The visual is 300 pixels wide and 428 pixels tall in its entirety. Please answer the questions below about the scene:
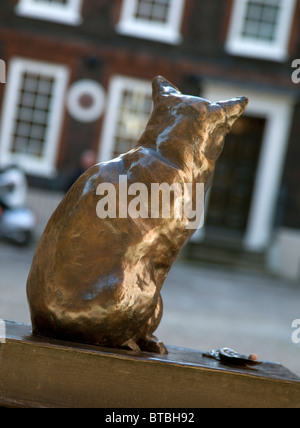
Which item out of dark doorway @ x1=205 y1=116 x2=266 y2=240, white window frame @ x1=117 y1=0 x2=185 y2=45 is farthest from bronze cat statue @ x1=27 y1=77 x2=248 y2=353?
white window frame @ x1=117 y1=0 x2=185 y2=45

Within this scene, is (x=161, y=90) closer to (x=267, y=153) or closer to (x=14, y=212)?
(x=14, y=212)

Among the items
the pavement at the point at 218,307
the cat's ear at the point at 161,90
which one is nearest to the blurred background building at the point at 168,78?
the pavement at the point at 218,307

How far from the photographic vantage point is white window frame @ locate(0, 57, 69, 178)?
1594 centimetres

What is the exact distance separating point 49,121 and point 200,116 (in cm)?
1355

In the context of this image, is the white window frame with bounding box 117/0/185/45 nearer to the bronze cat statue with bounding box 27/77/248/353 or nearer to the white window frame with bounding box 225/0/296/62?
the white window frame with bounding box 225/0/296/62

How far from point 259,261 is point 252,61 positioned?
14.8ft

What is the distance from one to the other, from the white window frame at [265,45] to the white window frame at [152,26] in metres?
1.18

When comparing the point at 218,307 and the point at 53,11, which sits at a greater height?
the point at 53,11

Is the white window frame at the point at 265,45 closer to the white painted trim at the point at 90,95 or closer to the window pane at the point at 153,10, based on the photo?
the window pane at the point at 153,10

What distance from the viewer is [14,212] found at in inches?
515

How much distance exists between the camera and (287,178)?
52.2ft

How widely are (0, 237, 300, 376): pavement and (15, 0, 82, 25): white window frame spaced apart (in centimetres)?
550

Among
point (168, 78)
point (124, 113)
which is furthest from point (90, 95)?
point (168, 78)

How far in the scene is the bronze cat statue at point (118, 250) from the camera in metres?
2.74
